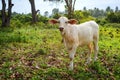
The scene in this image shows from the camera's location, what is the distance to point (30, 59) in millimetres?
12336

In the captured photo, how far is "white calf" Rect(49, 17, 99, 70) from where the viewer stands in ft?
33.6

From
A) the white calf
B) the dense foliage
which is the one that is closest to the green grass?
the dense foliage

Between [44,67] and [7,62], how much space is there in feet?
4.88

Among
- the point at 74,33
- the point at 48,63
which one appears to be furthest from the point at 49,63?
the point at 74,33

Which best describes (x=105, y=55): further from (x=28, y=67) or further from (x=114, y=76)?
(x=28, y=67)

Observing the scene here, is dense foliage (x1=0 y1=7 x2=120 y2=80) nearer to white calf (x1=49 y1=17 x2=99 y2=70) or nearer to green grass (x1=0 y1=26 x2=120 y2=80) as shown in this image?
green grass (x1=0 y1=26 x2=120 y2=80)

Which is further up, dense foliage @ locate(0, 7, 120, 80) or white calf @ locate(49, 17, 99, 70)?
white calf @ locate(49, 17, 99, 70)

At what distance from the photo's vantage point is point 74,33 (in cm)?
1079

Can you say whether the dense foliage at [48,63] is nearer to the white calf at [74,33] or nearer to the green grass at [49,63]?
the green grass at [49,63]

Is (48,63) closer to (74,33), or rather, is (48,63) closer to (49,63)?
(49,63)

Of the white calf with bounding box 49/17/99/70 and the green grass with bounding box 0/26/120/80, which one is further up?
the white calf with bounding box 49/17/99/70

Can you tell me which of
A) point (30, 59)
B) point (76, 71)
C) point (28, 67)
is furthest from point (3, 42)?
point (76, 71)

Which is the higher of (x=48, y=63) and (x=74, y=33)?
(x=74, y=33)

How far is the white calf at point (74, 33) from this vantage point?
33.6 feet
